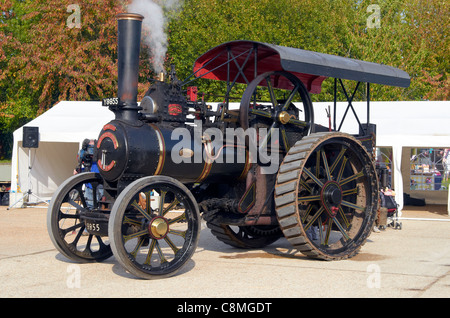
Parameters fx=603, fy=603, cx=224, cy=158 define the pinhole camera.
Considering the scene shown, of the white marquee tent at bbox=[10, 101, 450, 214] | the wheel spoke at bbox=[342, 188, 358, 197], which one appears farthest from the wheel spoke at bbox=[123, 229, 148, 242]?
the white marquee tent at bbox=[10, 101, 450, 214]

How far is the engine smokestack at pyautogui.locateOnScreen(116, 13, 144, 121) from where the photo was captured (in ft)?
20.6

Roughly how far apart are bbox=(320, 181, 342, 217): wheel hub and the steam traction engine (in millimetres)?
15

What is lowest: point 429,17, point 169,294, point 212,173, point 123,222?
point 169,294

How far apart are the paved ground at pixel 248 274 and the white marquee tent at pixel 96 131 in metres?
4.51

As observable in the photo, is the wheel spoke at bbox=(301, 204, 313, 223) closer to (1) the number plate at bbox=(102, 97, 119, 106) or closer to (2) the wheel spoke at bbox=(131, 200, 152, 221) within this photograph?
(2) the wheel spoke at bbox=(131, 200, 152, 221)

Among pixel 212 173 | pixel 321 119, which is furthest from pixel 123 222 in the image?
pixel 321 119

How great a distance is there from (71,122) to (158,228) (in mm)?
9926

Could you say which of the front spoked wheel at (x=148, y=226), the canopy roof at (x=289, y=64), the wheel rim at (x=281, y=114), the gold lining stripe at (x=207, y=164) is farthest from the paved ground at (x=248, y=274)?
the canopy roof at (x=289, y=64)

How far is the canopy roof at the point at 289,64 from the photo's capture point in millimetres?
6750

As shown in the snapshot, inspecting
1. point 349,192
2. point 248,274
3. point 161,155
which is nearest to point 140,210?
point 161,155

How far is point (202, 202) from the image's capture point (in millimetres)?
7090

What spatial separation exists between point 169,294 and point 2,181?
40.5ft

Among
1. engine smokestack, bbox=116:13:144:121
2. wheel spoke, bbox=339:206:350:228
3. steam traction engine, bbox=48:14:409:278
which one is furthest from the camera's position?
wheel spoke, bbox=339:206:350:228
